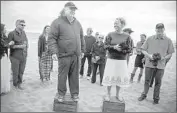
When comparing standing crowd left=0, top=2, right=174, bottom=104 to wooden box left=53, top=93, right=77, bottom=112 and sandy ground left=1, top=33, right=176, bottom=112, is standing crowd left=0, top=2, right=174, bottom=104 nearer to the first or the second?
wooden box left=53, top=93, right=77, bottom=112

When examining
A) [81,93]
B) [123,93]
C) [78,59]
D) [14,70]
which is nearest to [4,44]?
[14,70]

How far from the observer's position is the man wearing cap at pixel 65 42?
3895 mm

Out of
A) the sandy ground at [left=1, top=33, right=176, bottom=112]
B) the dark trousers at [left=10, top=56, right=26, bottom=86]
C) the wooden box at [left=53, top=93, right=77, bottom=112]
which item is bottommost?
the sandy ground at [left=1, top=33, right=176, bottom=112]

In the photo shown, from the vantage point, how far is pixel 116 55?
14.1 feet

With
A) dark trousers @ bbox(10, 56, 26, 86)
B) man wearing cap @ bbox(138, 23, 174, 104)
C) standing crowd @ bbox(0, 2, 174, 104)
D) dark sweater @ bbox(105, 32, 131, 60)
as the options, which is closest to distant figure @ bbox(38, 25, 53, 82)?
standing crowd @ bbox(0, 2, 174, 104)

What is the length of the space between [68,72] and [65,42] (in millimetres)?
685

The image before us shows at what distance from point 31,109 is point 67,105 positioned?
77 cm

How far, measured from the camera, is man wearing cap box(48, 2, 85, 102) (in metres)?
3.89

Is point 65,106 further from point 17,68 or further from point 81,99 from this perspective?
point 17,68

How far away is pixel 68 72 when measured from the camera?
4.22 metres

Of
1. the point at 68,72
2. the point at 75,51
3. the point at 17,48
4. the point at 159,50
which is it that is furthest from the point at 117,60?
the point at 17,48

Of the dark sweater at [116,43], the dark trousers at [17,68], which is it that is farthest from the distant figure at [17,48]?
the dark sweater at [116,43]

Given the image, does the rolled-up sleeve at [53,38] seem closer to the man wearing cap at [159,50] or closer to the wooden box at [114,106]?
the wooden box at [114,106]

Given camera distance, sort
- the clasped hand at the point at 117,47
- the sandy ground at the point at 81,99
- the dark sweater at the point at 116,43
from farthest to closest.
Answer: the sandy ground at the point at 81,99
the dark sweater at the point at 116,43
the clasped hand at the point at 117,47
